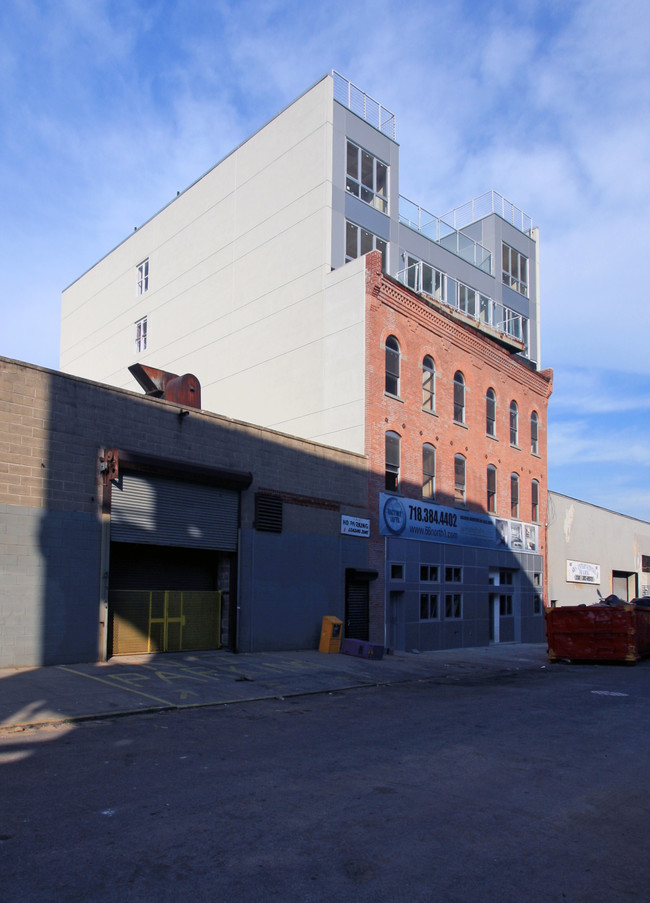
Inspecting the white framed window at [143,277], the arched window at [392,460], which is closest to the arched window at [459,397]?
the arched window at [392,460]

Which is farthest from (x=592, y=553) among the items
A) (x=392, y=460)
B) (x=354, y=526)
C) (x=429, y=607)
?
(x=354, y=526)

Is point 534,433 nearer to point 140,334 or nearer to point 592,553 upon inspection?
point 592,553

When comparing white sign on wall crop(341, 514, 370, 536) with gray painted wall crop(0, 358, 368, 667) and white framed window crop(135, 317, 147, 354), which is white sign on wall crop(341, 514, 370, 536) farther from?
white framed window crop(135, 317, 147, 354)

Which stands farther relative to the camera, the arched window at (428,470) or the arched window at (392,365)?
the arched window at (428,470)

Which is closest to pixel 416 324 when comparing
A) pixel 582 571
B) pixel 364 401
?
pixel 364 401

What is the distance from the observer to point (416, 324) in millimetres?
27031

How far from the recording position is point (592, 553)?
4050cm

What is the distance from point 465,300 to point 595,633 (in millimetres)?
16786

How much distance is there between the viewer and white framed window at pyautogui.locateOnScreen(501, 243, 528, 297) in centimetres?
3726

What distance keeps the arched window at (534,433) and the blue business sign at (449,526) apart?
372 centimetres

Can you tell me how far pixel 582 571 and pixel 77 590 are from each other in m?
30.4

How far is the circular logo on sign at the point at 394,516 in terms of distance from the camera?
24.5 metres

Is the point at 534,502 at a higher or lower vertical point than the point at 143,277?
lower

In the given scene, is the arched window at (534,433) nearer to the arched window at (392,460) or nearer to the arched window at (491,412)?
the arched window at (491,412)
